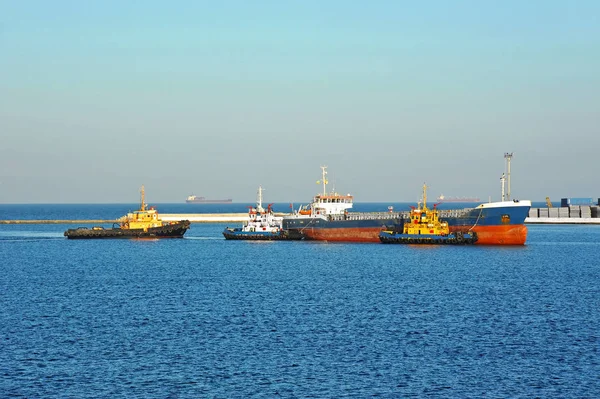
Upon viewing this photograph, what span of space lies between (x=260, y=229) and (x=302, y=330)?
7628cm

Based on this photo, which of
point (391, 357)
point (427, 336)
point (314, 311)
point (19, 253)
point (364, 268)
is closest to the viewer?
point (391, 357)

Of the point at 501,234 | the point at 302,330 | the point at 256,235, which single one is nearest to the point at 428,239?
the point at 501,234

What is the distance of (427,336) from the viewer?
38.2 meters

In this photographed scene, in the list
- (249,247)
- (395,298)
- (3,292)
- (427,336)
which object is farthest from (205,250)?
(427,336)

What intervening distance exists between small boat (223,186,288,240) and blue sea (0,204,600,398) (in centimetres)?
3629

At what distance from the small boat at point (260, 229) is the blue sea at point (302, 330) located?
119ft

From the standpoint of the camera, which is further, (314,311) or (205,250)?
(205,250)

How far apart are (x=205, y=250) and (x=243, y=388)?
70.2 metres

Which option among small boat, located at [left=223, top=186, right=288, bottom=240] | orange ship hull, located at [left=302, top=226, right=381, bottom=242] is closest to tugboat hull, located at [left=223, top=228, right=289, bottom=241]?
small boat, located at [left=223, top=186, right=288, bottom=240]

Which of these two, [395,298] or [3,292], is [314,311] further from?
[3,292]

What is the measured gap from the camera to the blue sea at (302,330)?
2966cm

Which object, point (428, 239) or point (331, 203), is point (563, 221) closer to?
point (331, 203)

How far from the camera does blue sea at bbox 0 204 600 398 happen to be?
29.7 metres

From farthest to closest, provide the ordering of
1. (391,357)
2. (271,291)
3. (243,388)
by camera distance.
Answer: (271,291)
(391,357)
(243,388)
